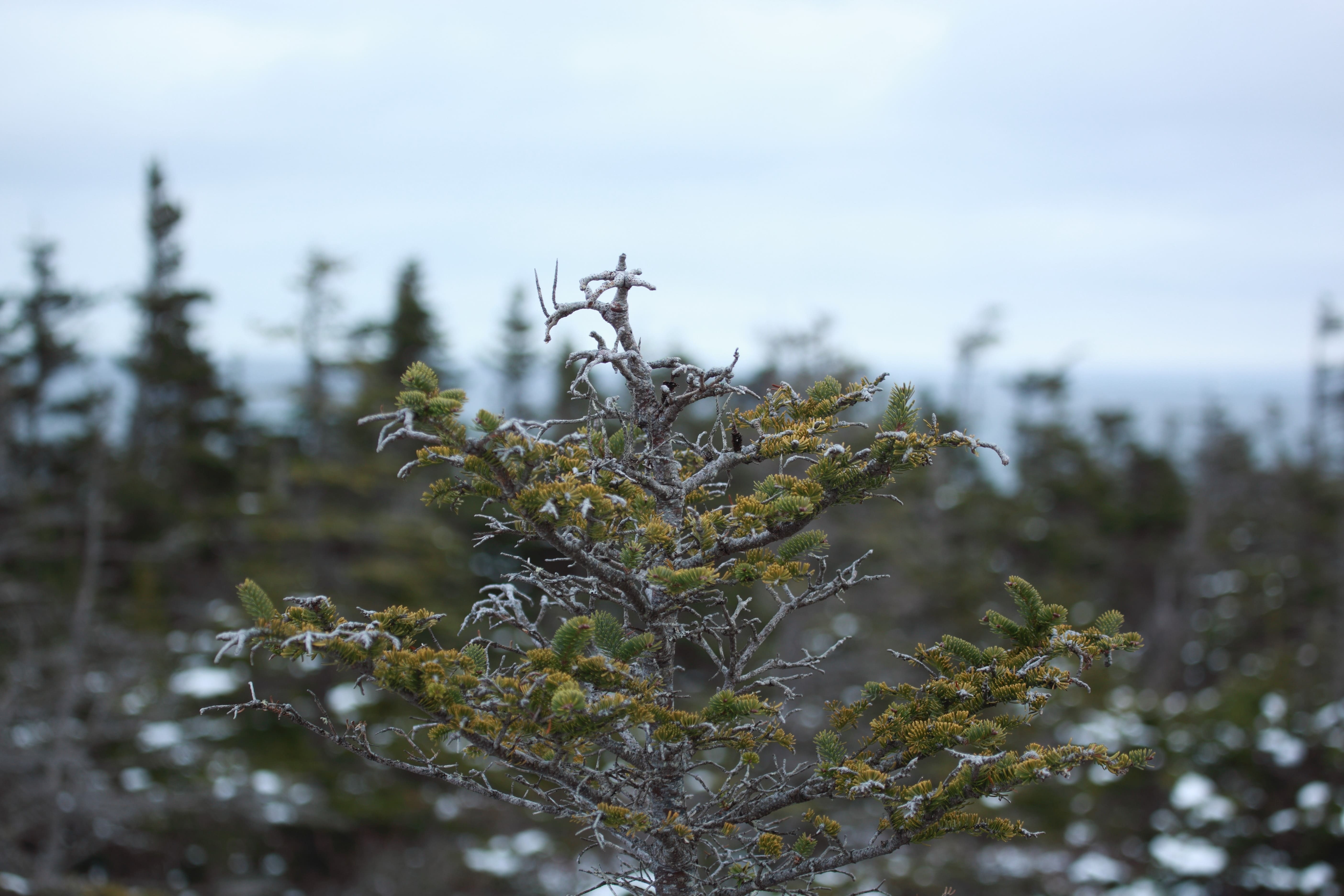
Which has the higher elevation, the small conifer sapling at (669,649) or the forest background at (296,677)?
the small conifer sapling at (669,649)

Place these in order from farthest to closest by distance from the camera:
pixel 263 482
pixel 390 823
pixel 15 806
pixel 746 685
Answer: pixel 263 482, pixel 390 823, pixel 15 806, pixel 746 685

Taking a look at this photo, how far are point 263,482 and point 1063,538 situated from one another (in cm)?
2452

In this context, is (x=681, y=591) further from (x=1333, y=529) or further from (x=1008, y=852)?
(x=1333, y=529)

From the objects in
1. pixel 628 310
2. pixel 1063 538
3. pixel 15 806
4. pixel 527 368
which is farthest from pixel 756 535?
pixel 1063 538

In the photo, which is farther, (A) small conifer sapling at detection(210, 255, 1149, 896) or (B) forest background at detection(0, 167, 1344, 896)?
(B) forest background at detection(0, 167, 1344, 896)

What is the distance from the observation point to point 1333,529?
99.8 feet

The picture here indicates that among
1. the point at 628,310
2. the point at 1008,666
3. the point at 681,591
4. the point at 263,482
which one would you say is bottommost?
the point at 263,482

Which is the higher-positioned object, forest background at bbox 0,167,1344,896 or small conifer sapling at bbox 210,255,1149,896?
small conifer sapling at bbox 210,255,1149,896

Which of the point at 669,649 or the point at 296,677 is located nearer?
the point at 669,649

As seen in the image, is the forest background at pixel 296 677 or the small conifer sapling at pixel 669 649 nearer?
the small conifer sapling at pixel 669 649

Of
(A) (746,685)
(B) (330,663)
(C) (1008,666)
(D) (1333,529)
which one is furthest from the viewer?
(D) (1333,529)

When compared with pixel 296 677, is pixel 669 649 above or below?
above

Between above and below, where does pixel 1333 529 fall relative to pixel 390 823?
above

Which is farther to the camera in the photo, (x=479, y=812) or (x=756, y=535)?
(x=479, y=812)
